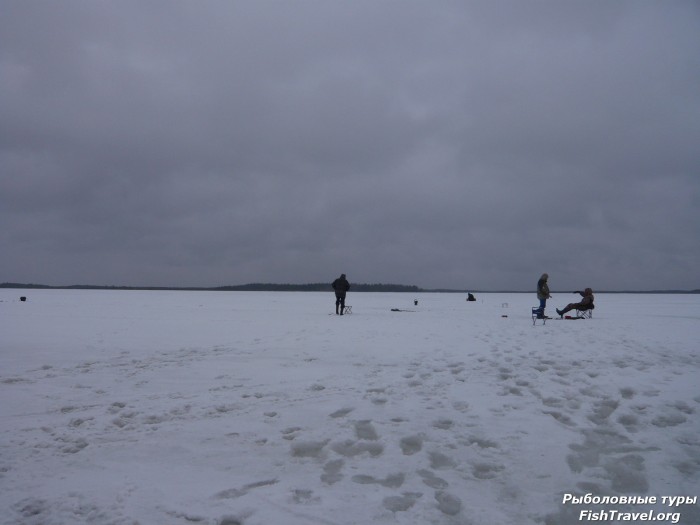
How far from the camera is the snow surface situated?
11.3ft

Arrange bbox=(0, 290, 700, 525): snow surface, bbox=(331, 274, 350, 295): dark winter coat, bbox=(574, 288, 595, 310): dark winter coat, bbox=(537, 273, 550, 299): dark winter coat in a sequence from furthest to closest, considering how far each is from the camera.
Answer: bbox=(331, 274, 350, 295): dark winter coat
bbox=(574, 288, 595, 310): dark winter coat
bbox=(537, 273, 550, 299): dark winter coat
bbox=(0, 290, 700, 525): snow surface

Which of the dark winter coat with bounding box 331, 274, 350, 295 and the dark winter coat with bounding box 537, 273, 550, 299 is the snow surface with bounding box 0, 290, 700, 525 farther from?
the dark winter coat with bounding box 331, 274, 350, 295

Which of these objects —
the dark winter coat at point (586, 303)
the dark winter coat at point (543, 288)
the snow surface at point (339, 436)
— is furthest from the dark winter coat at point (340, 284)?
the snow surface at point (339, 436)

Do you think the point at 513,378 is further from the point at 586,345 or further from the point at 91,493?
the point at 91,493

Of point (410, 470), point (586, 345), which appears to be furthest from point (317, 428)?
point (586, 345)

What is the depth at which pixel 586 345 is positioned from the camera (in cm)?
1062

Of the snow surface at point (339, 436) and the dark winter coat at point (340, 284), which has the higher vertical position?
the dark winter coat at point (340, 284)

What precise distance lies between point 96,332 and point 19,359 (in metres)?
4.49

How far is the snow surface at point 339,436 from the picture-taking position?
11.3 ft

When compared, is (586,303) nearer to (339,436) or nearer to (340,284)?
(340,284)

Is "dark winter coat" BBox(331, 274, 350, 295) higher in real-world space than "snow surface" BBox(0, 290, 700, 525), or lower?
higher

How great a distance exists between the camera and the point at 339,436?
4.73m

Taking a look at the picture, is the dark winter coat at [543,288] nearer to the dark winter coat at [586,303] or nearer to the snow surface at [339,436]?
the dark winter coat at [586,303]

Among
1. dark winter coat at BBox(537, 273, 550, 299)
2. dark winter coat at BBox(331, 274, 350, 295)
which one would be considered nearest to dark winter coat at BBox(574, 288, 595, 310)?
dark winter coat at BBox(537, 273, 550, 299)
